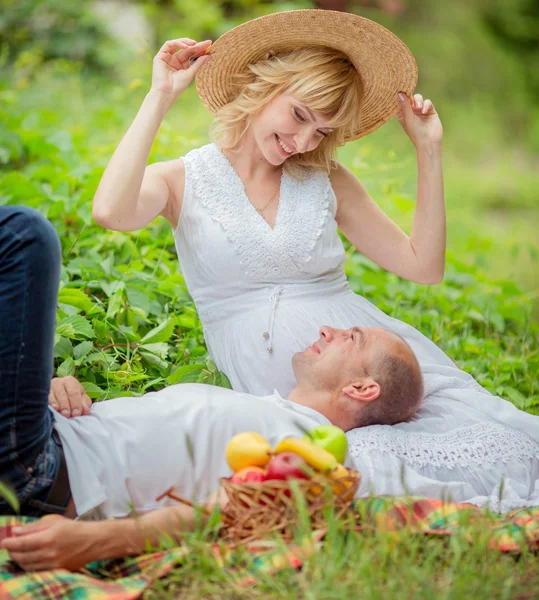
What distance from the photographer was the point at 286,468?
1920 mm

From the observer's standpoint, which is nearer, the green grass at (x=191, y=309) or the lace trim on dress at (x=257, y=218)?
the green grass at (x=191, y=309)

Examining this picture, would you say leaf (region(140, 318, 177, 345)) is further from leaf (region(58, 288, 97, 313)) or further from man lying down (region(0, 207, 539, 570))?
man lying down (region(0, 207, 539, 570))

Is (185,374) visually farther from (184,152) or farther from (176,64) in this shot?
(184,152)

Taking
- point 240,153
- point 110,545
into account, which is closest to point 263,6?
point 240,153

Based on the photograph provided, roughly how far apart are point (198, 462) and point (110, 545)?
12.5 inches

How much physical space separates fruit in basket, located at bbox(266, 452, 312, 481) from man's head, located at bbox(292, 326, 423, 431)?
1.68 ft

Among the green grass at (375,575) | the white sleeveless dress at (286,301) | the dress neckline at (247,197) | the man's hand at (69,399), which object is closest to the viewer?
the green grass at (375,575)

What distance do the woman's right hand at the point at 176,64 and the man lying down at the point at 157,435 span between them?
0.79 metres

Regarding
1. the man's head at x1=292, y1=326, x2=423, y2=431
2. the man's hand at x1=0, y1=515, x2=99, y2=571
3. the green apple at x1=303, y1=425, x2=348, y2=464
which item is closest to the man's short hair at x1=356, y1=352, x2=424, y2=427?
the man's head at x1=292, y1=326, x2=423, y2=431

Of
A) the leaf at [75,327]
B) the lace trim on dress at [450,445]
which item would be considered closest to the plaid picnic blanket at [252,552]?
the lace trim on dress at [450,445]

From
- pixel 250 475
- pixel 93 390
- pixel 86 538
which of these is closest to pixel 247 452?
pixel 250 475

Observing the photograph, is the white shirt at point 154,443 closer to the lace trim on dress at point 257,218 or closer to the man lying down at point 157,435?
the man lying down at point 157,435

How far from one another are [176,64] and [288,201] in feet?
1.98

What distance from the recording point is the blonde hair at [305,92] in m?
2.81
